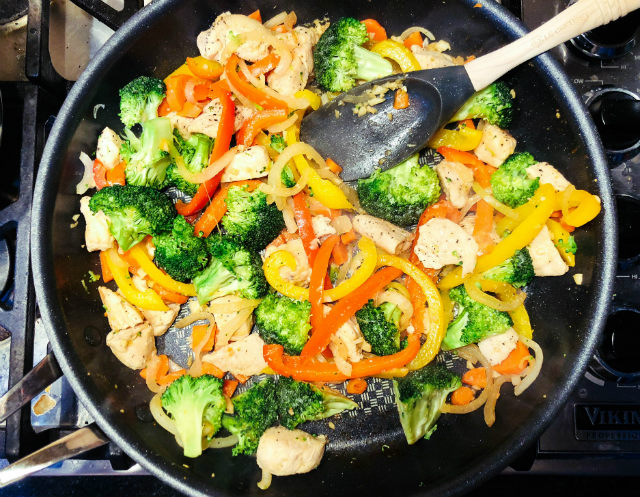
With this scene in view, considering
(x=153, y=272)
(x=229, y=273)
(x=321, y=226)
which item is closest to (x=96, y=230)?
(x=153, y=272)

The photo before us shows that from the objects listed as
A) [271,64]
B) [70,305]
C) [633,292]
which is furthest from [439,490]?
[271,64]

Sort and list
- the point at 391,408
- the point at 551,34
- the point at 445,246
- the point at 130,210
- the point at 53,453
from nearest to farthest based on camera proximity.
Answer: the point at 551,34 → the point at 53,453 → the point at 130,210 → the point at 445,246 → the point at 391,408

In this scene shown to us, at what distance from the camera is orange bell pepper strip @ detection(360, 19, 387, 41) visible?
2471mm

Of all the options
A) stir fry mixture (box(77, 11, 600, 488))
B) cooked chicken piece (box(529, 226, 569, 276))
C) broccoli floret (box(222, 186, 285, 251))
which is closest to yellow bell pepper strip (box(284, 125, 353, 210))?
stir fry mixture (box(77, 11, 600, 488))

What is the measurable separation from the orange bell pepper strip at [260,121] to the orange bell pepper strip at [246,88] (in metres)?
0.04

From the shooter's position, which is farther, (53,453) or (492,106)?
(492,106)

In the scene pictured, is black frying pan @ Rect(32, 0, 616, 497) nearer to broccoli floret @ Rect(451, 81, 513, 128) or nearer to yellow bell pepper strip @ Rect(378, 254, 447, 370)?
broccoli floret @ Rect(451, 81, 513, 128)

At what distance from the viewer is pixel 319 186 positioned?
89.5 inches

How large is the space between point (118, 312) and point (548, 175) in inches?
83.9

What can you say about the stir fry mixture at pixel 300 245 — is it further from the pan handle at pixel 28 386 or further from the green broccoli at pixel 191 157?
the pan handle at pixel 28 386

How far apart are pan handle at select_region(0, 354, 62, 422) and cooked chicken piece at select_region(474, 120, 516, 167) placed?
89.1 inches

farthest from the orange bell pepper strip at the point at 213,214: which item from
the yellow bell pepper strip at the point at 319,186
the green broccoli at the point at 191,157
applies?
the yellow bell pepper strip at the point at 319,186

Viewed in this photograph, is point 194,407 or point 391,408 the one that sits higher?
point 194,407

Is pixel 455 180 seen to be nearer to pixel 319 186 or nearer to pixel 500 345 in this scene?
pixel 319 186
